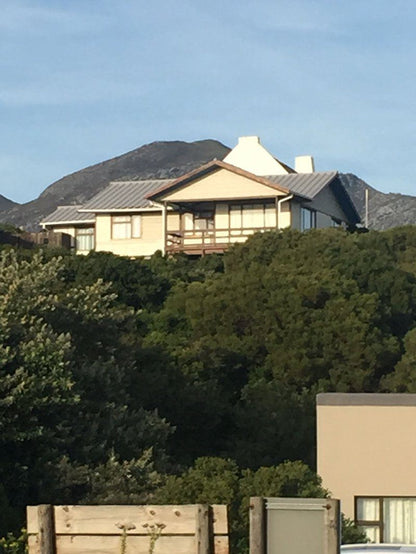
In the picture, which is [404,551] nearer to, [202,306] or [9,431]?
[9,431]

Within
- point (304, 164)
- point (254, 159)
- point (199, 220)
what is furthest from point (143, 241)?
point (304, 164)

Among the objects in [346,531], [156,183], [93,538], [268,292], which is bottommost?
[346,531]

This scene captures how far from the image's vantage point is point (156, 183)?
8712cm

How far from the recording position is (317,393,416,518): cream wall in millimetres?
28750

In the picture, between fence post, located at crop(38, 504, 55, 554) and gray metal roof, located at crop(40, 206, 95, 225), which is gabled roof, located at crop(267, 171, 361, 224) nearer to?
gray metal roof, located at crop(40, 206, 95, 225)

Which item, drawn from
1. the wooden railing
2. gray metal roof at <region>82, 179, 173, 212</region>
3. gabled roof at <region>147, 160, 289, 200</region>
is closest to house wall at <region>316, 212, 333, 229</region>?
gabled roof at <region>147, 160, 289, 200</region>

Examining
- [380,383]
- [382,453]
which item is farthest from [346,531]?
[380,383]

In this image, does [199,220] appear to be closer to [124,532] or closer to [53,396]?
[53,396]

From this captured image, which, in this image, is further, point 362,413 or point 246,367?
point 246,367

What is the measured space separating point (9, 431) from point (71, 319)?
339 inches

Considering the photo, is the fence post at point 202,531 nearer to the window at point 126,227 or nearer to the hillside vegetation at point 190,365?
the hillside vegetation at point 190,365

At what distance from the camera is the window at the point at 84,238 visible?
285ft

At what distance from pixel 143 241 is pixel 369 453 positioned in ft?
172

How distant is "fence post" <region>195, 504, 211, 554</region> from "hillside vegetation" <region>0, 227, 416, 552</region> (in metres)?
11.0
